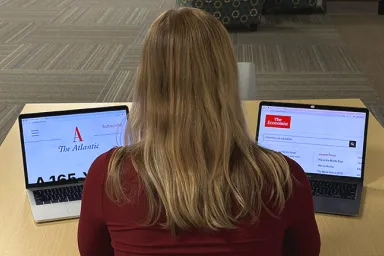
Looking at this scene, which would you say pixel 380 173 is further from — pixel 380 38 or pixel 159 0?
pixel 159 0

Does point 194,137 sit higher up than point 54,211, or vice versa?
point 194,137

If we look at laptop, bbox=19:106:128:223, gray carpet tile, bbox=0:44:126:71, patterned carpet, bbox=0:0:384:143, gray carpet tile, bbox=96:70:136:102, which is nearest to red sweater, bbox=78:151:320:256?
laptop, bbox=19:106:128:223

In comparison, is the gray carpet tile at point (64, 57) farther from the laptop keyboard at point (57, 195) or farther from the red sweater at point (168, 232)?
the red sweater at point (168, 232)

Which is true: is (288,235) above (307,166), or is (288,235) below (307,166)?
above

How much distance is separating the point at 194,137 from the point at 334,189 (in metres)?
0.76

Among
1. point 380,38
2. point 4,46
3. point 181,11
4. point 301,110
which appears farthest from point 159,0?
point 181,11

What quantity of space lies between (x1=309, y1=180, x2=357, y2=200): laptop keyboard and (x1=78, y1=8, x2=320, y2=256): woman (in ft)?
1.85

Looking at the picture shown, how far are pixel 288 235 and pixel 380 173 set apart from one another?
69 centimetres

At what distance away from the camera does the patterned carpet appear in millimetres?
4148

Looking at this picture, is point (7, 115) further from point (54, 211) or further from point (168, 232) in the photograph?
point (168, 232)

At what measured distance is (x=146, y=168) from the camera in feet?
3.38

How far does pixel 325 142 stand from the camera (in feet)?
5.47

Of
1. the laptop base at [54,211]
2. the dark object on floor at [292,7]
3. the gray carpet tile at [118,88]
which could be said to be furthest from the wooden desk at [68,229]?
the dark object on floor at [292,7]

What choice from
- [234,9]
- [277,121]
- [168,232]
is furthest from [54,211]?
[234,9]
